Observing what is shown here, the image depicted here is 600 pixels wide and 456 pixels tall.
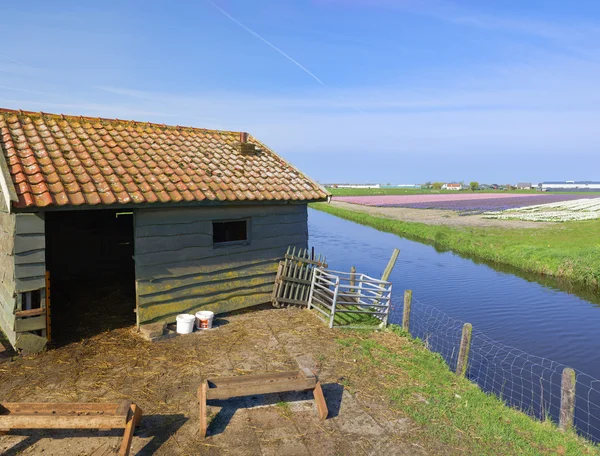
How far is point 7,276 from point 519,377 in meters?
10.9

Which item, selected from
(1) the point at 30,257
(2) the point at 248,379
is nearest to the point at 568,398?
(2) the point at 248,379

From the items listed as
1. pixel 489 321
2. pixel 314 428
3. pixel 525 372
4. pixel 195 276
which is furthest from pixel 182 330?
pixel 489 321

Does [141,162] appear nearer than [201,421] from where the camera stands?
No

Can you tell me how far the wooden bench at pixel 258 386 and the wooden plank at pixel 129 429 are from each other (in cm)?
76

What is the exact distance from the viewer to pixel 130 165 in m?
9.07

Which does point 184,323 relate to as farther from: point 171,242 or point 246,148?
point 246,148

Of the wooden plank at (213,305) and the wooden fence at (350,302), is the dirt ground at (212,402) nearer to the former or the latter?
the wooden plank at (213,305)

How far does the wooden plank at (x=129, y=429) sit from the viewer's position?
4.57 metres

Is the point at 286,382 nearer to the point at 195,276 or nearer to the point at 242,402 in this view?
the point at 242,402

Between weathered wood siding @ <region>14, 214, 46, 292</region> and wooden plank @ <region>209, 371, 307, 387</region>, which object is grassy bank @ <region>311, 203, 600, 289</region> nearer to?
wooden plank @ <region>209, 371, 307, 387</region>

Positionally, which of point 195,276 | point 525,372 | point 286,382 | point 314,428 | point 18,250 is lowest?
point 525,372

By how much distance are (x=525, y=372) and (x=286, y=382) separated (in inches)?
290

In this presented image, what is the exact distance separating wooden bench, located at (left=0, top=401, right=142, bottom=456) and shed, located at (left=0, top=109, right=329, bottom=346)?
9.06ft

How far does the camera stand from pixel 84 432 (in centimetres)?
525
